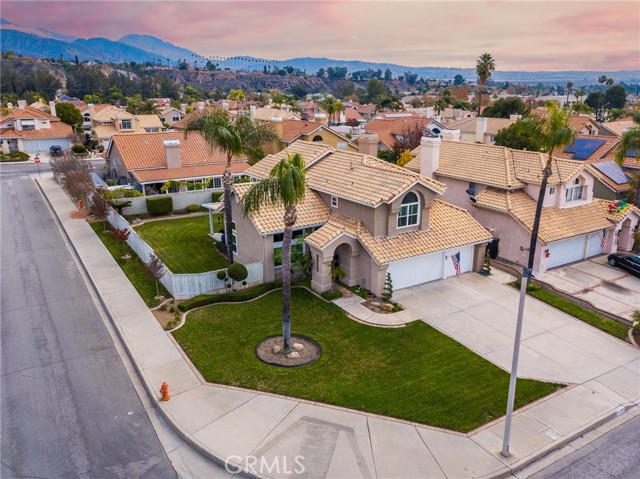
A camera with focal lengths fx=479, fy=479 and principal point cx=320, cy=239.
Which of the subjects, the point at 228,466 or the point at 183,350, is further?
the point at 183,350

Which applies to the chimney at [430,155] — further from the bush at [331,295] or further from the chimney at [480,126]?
the chimney at [480,126]

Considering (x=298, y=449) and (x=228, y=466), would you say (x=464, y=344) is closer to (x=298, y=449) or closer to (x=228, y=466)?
(x=298, y=449)

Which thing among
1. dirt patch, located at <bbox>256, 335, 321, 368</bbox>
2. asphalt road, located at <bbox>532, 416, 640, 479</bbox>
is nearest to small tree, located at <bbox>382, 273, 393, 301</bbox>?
dirt patch, located at <bbox>256, 335, 321, 368</bbox>

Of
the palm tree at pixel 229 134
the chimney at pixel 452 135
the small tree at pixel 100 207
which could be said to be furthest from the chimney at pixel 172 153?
the chimney at pixel 452 135

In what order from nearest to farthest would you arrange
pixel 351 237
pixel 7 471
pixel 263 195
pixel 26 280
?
pixel 7 471, pixel 263 195, pixel 351 237, pixel 26 280

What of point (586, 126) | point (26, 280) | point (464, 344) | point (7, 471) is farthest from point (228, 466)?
point (586, 126)

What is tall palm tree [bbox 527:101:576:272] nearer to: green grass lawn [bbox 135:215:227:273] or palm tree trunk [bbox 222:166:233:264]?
palm tree trunk [bbox 222:166:233:264]
